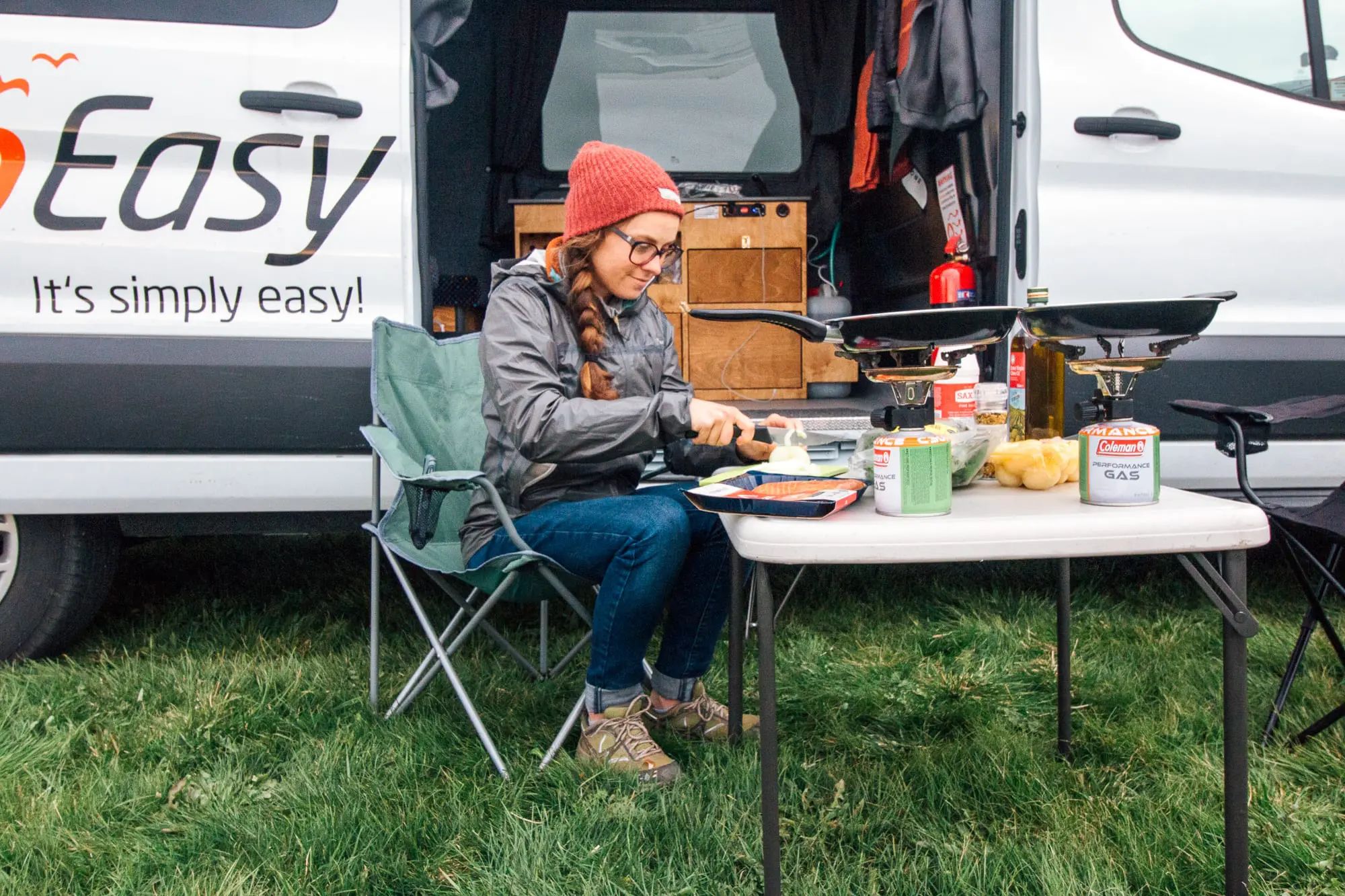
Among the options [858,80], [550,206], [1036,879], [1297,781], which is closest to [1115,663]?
[1297,781]

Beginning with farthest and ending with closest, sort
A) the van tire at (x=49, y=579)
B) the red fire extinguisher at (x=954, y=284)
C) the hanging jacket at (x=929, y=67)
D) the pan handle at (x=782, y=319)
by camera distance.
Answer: the red fire extinguisher at (x=954, y=284) < the hanging jacket at (x=929, y=67) < the van tire at (x=49, y=579) < the pan handle at (x=782, y=319)

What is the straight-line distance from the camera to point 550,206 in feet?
12.8

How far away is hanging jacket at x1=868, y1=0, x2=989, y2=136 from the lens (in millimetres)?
2693

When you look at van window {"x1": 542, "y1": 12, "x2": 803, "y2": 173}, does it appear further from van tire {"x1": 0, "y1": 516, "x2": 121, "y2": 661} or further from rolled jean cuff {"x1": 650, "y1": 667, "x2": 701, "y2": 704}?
rolled jean cuff {"x1": 650, "y1": 667, "x2": 701, "y2": 704}

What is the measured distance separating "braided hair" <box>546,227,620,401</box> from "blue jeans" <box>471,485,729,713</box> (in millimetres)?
232

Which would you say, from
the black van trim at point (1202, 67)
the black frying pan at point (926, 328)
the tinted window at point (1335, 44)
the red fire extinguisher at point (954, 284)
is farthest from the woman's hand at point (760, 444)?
the tinted window at point (1335, 44)

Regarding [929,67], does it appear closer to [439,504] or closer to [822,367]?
[822,367]

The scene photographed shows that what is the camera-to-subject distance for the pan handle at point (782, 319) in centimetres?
129

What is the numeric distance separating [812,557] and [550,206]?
121 inches

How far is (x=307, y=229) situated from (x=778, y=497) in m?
1.37

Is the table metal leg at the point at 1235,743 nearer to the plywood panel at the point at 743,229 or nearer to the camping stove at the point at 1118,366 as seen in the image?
the camping stove at the point at 1118,366

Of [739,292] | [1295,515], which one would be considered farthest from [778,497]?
[739,292]

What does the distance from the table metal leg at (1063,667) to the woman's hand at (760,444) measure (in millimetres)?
545

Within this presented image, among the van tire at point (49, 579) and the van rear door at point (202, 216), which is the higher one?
the van rear door at point (202, 216)
